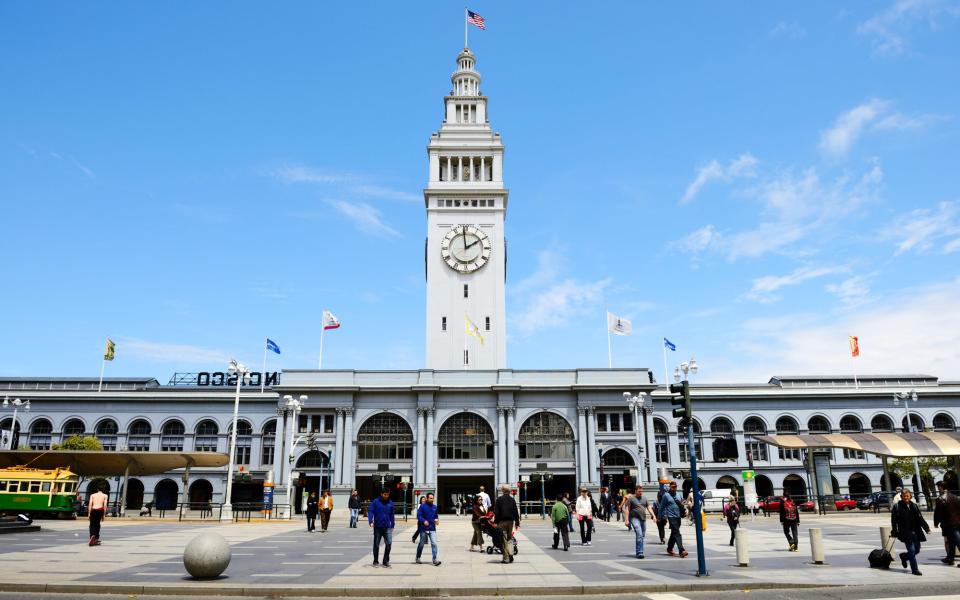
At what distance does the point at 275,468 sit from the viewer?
206ft

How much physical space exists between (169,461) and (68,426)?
27.0 m

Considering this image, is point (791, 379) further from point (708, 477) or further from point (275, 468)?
point (275, 468)

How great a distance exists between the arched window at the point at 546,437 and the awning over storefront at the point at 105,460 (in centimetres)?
2619

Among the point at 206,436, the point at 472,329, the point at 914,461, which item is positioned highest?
the point at 472,329

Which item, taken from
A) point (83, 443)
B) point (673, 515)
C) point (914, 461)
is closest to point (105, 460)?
point (83, 443)

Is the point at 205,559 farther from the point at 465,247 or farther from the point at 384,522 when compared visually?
the point at 465,247

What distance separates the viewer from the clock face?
7350cm

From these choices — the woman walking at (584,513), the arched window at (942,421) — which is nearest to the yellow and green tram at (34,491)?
the woman walking at (584,513)

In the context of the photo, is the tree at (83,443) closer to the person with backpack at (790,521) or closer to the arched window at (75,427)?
the arched window at (75,427)

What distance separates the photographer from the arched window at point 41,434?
70750 mm

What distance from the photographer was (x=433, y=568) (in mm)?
18859

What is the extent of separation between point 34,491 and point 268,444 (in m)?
30.8

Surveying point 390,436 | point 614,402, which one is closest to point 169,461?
point 390,436

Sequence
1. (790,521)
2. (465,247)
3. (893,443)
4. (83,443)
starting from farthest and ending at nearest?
(465,247) → (83,443) → (893,443) → (790,521)
